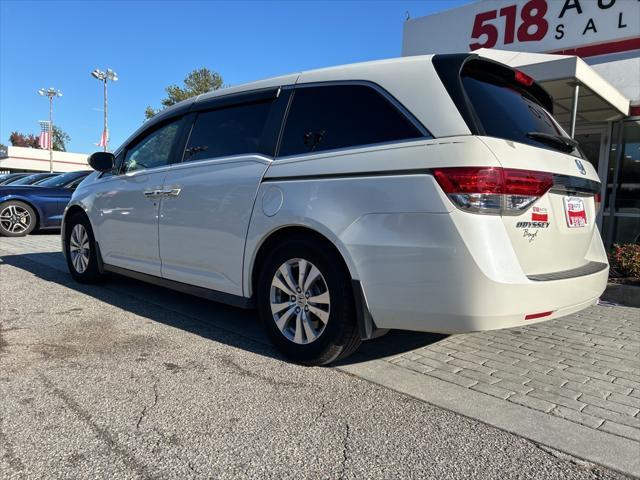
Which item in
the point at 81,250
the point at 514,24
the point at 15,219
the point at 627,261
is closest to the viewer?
the point at 81,250

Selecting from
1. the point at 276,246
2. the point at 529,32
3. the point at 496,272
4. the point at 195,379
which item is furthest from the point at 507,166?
the point at 529,32

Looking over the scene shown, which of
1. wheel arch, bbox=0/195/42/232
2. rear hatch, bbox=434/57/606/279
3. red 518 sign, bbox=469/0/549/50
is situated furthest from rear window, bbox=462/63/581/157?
wheel arch, bbox=0/195/42/232

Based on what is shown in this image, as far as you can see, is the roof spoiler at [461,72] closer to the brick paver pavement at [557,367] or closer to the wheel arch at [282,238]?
the wheel arch at [282,238]

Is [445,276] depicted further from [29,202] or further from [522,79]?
[29,202]

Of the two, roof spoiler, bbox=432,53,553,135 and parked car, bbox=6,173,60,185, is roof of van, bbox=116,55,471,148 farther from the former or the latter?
parked car, bbox=6,173,60,185

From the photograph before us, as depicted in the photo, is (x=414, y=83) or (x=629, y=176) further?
(x=629, y=176)

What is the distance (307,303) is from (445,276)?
3.26ft

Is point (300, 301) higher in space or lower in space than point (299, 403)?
higher

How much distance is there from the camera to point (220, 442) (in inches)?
93.5

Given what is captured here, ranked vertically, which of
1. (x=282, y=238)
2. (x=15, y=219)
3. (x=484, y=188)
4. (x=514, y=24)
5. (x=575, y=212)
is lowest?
(x=15, y=219)

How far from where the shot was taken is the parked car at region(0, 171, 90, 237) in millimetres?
10344

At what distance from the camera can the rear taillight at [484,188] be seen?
8.48ft

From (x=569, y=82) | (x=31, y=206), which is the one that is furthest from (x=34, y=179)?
(x=569, y=82)

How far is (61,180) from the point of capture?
1126 cm
